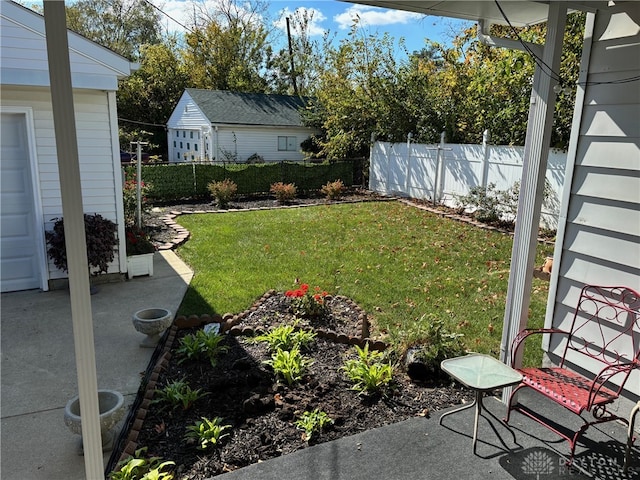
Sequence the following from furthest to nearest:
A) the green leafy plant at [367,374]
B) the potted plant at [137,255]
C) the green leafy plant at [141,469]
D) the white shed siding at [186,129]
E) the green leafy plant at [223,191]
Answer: the white shed siding at [186,129] < the green leafy plant at [223,191] < the potted plant at [137,255] < the green leafy plant at [367,374] < the green leafy plant at [141,469]

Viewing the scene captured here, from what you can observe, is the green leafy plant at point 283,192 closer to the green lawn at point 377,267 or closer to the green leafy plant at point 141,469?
the green lawn at point 377,267

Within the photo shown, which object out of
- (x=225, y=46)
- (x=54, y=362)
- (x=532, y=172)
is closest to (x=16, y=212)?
(x=54, y=362)

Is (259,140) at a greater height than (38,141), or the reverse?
(259,140)

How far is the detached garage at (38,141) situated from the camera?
495 centimetres

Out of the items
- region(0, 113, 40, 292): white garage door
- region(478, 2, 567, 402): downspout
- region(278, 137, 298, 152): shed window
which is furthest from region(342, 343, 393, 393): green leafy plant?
region(278, 137, 298, 152): shed window

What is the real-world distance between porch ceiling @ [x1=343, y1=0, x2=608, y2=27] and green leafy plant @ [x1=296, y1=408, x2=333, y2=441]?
2.69m

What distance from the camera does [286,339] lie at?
13.0 ft

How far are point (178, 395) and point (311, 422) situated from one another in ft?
3.33

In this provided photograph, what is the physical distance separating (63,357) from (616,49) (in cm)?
514

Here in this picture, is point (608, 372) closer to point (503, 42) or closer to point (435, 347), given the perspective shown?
point (435, 347)

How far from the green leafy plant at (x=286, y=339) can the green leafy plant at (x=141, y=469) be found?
4.74 feet

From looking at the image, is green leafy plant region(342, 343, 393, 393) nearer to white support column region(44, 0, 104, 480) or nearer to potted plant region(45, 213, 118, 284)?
white support column region(44, 0, 104, 480)

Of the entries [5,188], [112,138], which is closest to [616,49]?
[112,138]

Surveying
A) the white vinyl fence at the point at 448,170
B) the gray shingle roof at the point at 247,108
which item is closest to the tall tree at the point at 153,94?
the gray shingle roof at the point at 247,108
